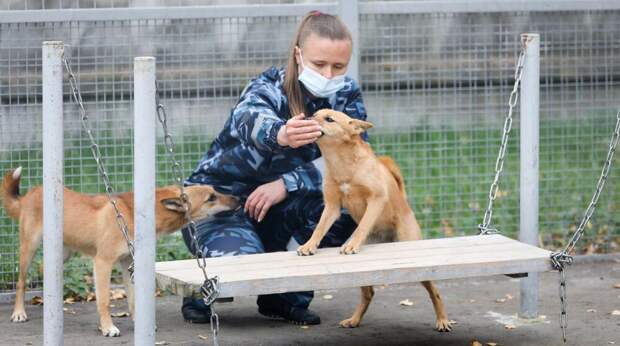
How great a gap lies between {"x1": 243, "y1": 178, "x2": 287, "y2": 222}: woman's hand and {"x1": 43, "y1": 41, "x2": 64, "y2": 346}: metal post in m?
1.17

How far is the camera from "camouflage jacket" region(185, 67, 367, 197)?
19.4 ft

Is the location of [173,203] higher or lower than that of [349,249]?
higher

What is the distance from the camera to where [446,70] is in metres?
8.19

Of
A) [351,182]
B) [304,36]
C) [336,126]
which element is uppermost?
[304,36]

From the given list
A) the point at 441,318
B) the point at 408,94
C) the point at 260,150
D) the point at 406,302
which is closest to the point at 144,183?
the point at 260,150

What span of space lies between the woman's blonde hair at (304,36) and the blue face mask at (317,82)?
0.27 feet

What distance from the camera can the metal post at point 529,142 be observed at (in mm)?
6398

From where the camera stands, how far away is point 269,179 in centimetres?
644

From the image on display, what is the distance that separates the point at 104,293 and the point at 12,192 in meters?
0.96

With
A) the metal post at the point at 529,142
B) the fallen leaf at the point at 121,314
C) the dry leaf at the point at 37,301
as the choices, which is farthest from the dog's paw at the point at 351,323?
the dry leaf at the point at 37,301

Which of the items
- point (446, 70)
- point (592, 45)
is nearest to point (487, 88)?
point (446, 70)

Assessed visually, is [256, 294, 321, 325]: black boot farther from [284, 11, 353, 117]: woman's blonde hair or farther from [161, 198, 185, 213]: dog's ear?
[284, 11, 353, 117]: woman's blonde hair

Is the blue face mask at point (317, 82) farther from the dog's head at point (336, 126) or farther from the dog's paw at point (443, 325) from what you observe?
the dog's paw at point (443, 325)

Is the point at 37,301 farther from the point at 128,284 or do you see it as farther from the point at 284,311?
the point at 284,311
